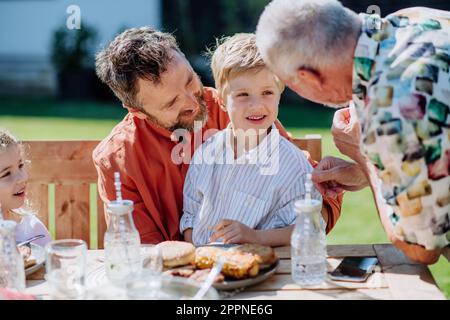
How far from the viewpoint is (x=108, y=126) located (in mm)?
10609

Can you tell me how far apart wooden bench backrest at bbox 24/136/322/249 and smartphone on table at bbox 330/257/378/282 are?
102 cm

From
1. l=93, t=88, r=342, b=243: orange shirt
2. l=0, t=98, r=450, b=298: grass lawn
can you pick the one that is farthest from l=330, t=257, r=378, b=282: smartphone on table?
l=0, t=98, r=450, b=298: grass lawn

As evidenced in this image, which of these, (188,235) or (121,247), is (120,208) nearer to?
(121,247)

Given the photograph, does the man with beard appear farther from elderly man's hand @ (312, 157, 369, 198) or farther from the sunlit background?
the sunlit background

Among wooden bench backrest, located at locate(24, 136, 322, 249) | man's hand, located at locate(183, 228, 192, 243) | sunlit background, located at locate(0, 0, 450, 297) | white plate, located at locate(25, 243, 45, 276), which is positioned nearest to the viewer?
white plate, located at locate(25, 243, 45, 276)

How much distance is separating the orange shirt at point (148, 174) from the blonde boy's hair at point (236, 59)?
37 centimetres

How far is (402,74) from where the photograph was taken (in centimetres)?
216

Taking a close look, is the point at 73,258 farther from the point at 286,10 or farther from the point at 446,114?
the point at 446,114

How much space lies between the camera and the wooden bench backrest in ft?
11.4

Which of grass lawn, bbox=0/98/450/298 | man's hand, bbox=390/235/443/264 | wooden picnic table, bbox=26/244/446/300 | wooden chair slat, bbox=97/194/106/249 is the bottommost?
grass lawn, bbox=0/98/450/298

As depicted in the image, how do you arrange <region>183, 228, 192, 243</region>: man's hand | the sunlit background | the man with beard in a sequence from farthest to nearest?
the sunlit background
the man with beard
<region>183, 228, 192, 243</region>: man's hand

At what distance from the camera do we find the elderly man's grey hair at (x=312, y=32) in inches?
87.0

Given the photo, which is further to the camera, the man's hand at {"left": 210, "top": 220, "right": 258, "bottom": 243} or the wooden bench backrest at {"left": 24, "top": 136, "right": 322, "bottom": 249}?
the wooden bench backrest at {"left": 24, "top": 136, "right": 322, "bottom": 249}

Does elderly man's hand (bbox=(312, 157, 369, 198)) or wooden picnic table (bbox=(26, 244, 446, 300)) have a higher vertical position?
elderly man's hand (bbox=(312, 157, 369, 198))
